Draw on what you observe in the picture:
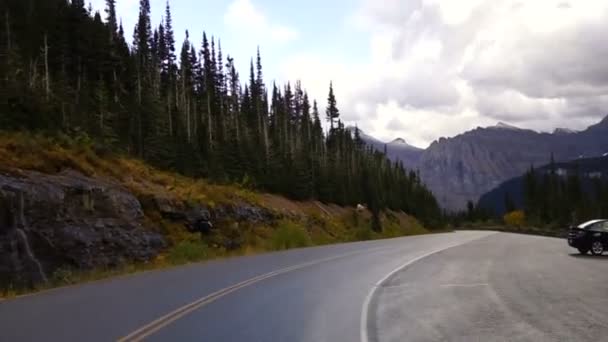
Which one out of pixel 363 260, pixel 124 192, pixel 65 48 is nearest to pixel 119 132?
pixel 65 48

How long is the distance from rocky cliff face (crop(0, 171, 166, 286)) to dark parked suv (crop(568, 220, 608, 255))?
17.7 metres

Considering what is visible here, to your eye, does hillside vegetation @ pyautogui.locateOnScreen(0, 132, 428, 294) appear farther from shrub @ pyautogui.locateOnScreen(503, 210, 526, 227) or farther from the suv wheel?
shrub @ pyautogui.locateOnScreen(503, 210, 526, 227)

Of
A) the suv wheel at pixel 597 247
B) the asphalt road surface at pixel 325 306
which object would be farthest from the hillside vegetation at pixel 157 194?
the suv wheel at pixel 597 247

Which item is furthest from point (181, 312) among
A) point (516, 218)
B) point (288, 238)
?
point (516, 218)

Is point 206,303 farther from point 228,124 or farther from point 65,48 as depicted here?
point 228,124

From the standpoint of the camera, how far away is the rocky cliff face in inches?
719

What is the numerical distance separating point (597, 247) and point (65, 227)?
21.1m

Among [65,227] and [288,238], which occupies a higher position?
[65,227]

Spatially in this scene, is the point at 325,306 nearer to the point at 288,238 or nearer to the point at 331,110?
the point at 288,238

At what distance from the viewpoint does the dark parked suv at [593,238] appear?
2762 cm

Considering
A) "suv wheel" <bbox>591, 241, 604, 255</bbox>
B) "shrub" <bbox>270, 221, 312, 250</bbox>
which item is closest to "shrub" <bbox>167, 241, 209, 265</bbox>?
"shrub" <bbox>270, 221, 312, 250</bbox>

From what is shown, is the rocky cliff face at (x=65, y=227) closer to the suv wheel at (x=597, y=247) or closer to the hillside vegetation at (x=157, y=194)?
the hillside vegetation at (x=157, y=194)

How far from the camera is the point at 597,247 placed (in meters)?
27.7

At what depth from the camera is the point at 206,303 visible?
1344cm
